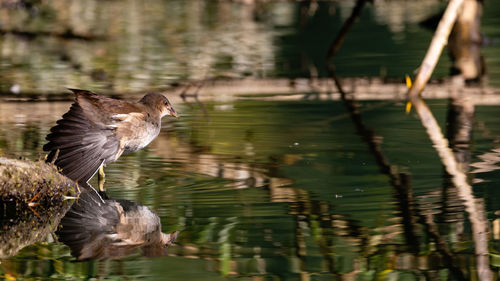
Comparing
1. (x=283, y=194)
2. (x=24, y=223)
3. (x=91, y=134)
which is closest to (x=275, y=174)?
(x=283, y=194)

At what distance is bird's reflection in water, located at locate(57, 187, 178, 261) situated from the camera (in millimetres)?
6410

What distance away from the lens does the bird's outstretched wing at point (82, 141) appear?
8039 millimetres

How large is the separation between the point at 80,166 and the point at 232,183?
49.9 inches

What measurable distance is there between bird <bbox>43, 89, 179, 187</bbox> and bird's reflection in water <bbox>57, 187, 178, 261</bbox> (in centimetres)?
26

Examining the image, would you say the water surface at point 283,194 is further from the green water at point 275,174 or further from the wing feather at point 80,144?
the wing feather at point 80,144

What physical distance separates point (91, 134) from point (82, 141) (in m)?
0.10

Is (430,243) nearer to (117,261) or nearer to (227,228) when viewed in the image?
(227,228)

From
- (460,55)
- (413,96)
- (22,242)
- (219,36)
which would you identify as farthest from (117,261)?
(219,36)

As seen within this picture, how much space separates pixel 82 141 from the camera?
812cm

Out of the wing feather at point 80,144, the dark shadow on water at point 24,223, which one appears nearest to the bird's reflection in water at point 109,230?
the dark shadow on water at point 24,223

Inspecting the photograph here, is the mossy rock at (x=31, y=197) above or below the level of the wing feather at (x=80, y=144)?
below

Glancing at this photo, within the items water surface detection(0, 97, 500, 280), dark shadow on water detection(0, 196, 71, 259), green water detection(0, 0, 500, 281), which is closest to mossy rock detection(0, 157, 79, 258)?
dark shadow on water detection(0, 196, 71, 259)

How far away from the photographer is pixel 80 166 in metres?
8.05

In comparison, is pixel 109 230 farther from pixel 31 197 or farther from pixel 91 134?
pixel 91 134
